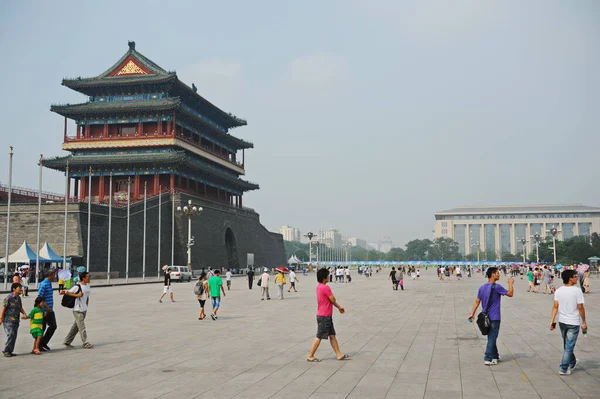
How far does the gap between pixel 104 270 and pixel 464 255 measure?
144 m

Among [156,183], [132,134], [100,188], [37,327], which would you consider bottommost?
[37,327]

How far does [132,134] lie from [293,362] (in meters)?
53.0

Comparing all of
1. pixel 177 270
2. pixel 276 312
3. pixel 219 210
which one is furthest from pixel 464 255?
pixel 276 312

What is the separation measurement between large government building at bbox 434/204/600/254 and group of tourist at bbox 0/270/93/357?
154577 millimetres

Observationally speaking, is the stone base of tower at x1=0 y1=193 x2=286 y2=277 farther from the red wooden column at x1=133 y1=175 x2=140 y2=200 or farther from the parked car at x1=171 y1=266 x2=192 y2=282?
the parked car at x1=171 y1=266 x2=192 y2=282

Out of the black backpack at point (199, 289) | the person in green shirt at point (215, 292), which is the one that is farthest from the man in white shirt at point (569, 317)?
the black backpack at point (199, 289)

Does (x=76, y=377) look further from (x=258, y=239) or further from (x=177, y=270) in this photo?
(x=258, y=239)

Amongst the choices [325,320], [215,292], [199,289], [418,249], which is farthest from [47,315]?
[418,249]

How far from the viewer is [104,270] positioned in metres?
44.7

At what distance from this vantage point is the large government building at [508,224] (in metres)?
160

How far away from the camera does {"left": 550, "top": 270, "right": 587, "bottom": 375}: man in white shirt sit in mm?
8547

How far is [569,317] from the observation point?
8766mm

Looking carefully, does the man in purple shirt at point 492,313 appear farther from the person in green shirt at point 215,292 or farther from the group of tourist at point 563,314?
the person in green shirt at point 215,292

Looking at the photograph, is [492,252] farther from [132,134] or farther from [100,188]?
[100,188]
